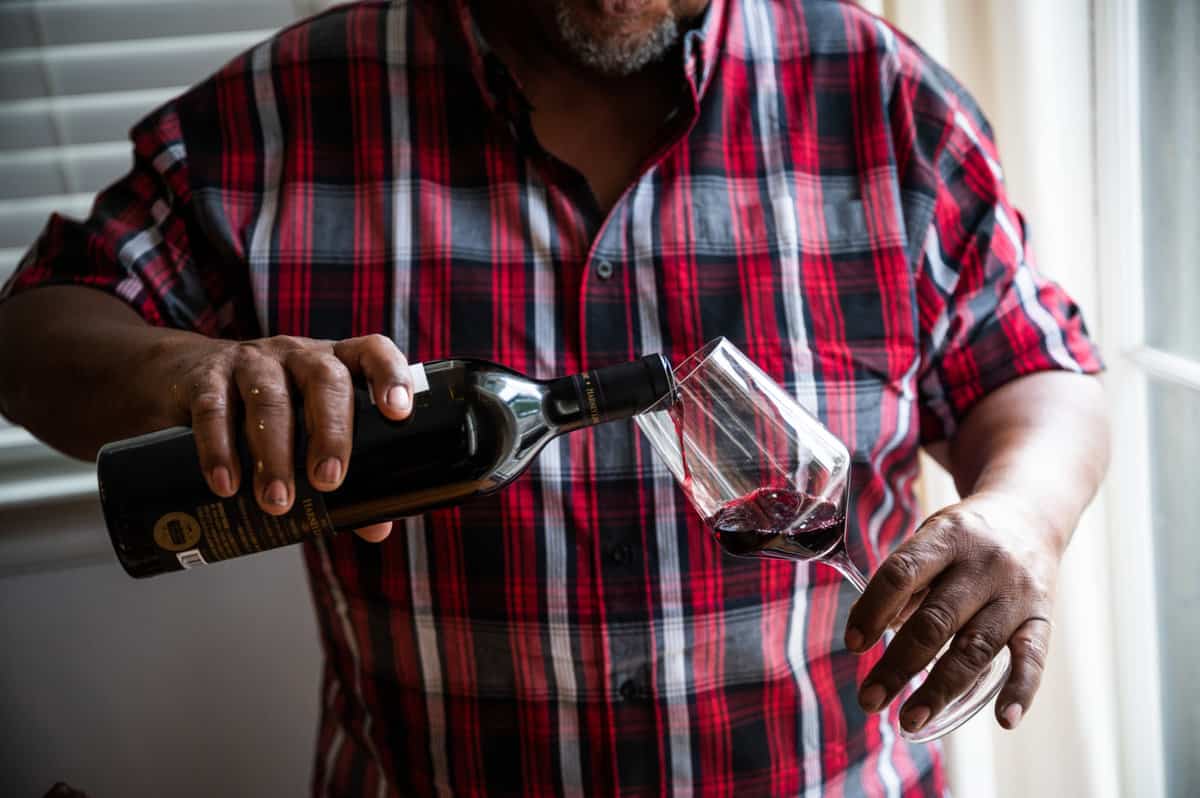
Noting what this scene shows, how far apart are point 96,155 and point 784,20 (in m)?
0.99

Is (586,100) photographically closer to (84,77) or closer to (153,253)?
(153,253)

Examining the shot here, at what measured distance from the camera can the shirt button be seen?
1.00 m

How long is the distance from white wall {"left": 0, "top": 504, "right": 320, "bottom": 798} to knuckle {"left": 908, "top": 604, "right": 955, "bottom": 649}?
1.10m

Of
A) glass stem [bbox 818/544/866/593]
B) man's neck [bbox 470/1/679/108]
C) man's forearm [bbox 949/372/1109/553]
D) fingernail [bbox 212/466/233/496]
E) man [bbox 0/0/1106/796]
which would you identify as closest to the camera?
fingernail [bbox 212/466/233/496]

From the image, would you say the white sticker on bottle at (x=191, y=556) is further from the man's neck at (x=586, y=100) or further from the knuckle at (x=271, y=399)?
the man's neck at (x=586, y=100)

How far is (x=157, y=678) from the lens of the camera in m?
1.57

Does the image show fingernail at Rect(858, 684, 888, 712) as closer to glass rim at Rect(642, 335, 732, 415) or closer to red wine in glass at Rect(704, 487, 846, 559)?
red wine in glass at Rect(704, 487, 846, 559)

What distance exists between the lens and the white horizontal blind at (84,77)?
56.9 inches

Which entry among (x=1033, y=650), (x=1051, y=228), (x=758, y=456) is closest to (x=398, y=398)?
(x=758, y=456)

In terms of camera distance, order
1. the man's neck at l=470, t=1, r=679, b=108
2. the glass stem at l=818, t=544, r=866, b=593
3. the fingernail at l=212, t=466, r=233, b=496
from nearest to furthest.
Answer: the fingernail at l=212, t=466, r=233, b=496 < the glass stem at l=818, t=544, r=866, b=593 < the man's neck at l=470, t=1, r=679, b=108

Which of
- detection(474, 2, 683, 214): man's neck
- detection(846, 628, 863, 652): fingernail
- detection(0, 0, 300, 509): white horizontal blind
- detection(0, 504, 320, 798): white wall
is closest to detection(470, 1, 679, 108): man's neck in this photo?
detection(474, 2, 683, 214): man's neck

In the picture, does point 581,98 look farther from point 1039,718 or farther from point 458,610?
point 1039,718

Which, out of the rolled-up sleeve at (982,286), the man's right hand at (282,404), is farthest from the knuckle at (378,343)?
the rolled-up sleeve at (982,286)

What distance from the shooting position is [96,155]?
1478mm
